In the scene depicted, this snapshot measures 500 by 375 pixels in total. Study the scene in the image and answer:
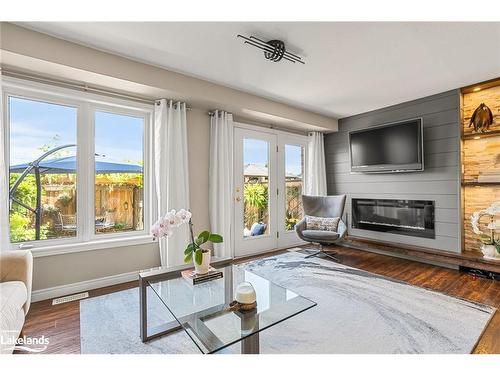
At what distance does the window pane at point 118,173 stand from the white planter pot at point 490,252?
14.0 feet

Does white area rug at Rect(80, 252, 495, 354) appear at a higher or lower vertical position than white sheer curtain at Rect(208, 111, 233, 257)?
lower

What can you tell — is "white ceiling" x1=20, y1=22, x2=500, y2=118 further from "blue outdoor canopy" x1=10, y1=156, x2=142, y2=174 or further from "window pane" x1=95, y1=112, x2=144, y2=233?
"blue outdoor canopy" x1=10, y1=156, x2=142, y2=174

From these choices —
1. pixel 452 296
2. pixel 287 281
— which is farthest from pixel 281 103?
pixel 452 296

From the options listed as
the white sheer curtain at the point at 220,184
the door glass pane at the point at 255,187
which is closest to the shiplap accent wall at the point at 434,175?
the door glass pane at the point at 255,187

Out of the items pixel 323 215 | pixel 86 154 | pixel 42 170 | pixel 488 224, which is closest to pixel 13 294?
pixel 42 170

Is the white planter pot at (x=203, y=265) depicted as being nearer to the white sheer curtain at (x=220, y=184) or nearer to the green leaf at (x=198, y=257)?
the green leaf at (x=198, y=257)

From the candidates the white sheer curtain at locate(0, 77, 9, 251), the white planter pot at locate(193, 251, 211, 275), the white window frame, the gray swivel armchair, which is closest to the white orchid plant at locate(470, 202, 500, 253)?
the gray swivel armchair

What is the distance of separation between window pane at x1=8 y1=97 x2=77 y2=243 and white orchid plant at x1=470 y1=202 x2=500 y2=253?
15.7ft

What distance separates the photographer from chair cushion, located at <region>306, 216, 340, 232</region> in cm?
386

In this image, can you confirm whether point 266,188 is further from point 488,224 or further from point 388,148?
point 488,224

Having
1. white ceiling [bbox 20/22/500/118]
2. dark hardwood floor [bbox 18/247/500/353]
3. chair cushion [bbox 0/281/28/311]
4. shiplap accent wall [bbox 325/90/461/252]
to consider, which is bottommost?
dark hardwood floor [bbox 18/247/500/353]

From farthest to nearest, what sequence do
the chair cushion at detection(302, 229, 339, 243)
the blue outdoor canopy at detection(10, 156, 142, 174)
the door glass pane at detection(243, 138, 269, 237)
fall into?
the door glass pane at detection(243, 138, 269, 237), the chair cushion at detection(302, 229, 339, 243), the blue outdoor canopy at detection(10, 156, 142, 174)

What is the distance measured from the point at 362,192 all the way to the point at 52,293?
4560 mm
